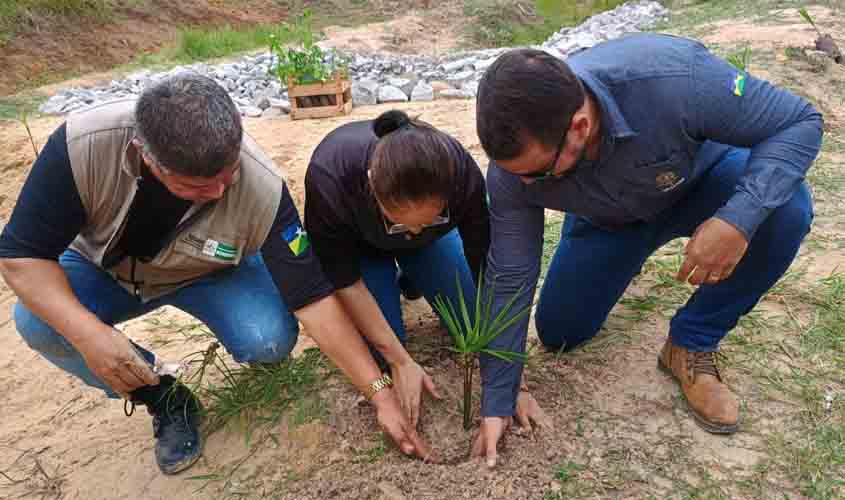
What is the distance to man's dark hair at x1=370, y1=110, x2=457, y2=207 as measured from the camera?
4.73 feet

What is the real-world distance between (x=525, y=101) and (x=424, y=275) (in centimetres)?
106

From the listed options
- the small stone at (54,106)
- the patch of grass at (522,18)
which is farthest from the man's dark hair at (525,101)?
the patch of grass at (522,18)

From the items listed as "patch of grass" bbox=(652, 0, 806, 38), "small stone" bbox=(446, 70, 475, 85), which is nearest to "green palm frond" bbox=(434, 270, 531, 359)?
"small stone" bbox=(446, 70, 475, 85)

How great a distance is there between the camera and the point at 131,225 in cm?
169

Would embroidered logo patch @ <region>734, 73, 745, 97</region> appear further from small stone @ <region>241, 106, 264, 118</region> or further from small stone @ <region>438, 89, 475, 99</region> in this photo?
small stone @ <region>241, 106, 264, 118</region>

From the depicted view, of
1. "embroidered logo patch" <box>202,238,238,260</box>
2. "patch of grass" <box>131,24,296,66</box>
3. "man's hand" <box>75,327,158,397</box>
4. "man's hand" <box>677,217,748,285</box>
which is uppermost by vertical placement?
"man's hand" <box>677,217,748,285</box>

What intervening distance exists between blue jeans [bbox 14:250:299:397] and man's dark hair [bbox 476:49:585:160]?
1075 mm

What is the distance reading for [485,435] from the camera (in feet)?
5.57

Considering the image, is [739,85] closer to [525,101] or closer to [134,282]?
[525,101]

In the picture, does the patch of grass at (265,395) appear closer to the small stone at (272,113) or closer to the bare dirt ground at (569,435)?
→ the bare dirt ground at (569,435)

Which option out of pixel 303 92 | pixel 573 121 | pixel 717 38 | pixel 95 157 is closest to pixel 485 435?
pixel 573 121

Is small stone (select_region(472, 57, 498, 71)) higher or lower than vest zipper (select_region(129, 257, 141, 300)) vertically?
lower

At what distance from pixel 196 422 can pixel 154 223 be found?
2.39 ft

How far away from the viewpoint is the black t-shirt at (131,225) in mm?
1543
